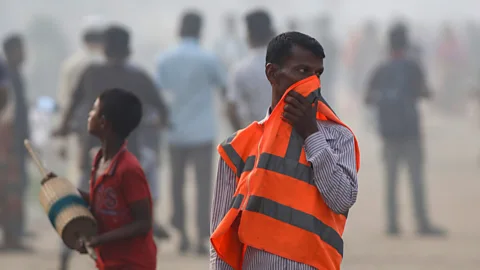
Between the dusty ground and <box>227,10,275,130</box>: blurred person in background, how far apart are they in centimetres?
137

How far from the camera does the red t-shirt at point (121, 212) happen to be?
13.5 feet

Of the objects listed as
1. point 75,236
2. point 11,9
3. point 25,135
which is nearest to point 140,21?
point 11,9

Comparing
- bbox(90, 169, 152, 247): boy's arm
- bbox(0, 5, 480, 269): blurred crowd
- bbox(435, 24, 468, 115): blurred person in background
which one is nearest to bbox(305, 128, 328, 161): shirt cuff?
bbox(90, 169, 152, 247): boy's arm

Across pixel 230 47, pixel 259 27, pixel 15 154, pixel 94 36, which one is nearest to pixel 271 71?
pixel 259 27

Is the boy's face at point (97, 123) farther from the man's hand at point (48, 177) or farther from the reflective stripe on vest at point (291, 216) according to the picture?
the reflective stripe on vest at point (291, 216)

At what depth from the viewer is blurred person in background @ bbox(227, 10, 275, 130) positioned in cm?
683

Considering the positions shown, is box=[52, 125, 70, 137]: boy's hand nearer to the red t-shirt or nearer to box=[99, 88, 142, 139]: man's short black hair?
box=[99, 88, 142, 139]: man's short black hair

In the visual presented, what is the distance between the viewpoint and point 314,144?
3.16m

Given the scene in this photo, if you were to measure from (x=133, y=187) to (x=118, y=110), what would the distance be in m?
0.35

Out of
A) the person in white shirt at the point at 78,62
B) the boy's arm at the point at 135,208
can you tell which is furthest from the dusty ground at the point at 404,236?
the boy's arm at the point at 135,208

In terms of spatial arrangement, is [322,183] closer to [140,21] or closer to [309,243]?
[309,243]

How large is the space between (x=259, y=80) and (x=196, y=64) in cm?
Answer: 165

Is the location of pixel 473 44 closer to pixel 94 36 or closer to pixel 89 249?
pixel 94 36

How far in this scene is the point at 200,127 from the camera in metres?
8.52
